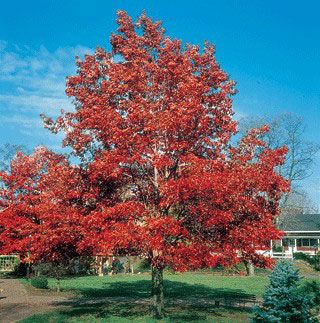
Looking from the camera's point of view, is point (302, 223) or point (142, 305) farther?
point (302, 223)

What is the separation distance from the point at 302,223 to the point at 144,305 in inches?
2156

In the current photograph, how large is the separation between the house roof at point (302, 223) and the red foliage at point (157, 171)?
51.5 m

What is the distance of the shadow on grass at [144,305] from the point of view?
17.9 meters

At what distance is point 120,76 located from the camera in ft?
52.9

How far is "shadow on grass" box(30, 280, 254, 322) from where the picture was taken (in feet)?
58.8

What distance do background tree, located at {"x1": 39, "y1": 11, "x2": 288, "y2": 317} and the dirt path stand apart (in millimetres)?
5793

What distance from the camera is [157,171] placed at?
17.6 metres

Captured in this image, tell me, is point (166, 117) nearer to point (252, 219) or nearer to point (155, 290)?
point (252, 219)

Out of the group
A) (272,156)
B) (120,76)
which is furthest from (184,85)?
(272,156)

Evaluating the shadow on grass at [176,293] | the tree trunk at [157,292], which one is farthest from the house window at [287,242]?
the tree trunk at [157,292]

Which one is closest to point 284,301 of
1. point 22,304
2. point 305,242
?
point 22,304

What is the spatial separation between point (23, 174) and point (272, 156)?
23816mm

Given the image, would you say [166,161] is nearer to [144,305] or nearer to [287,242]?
[144,305]

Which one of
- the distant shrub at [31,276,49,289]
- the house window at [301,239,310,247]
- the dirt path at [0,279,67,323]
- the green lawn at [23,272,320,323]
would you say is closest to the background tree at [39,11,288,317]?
the green lawn at [23,272,320,323]
